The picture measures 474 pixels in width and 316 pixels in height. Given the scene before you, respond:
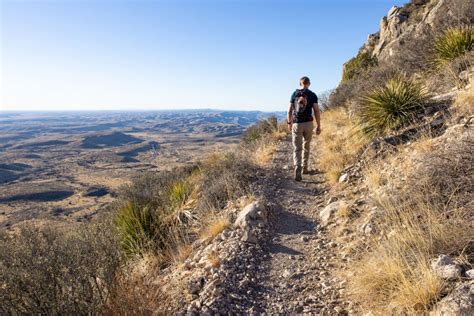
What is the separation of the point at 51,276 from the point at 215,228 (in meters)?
2.72

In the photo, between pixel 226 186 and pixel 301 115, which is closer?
pixel 226 186

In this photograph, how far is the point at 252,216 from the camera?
17.1 ft

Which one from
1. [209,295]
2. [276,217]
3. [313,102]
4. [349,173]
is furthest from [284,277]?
[313,102]

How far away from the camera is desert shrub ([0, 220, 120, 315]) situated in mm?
2631

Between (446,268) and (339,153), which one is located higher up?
(339,153)

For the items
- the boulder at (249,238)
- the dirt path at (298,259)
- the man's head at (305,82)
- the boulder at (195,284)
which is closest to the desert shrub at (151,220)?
the boulder at (249,238)

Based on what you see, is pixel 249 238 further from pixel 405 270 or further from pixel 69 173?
pixel 69 173

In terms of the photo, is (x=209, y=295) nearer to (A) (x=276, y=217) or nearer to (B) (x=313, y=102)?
(A) (x=276, y=217)

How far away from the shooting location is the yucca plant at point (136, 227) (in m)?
5.57

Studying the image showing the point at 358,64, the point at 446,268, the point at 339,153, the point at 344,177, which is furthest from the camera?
the point at 358,64

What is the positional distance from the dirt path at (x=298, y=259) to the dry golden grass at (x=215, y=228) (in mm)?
735

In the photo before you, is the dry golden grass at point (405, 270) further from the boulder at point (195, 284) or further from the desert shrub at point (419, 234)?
the boulder at point (195, 284)

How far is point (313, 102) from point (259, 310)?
4.67m

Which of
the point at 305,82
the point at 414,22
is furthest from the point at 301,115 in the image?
the point at 414,22
